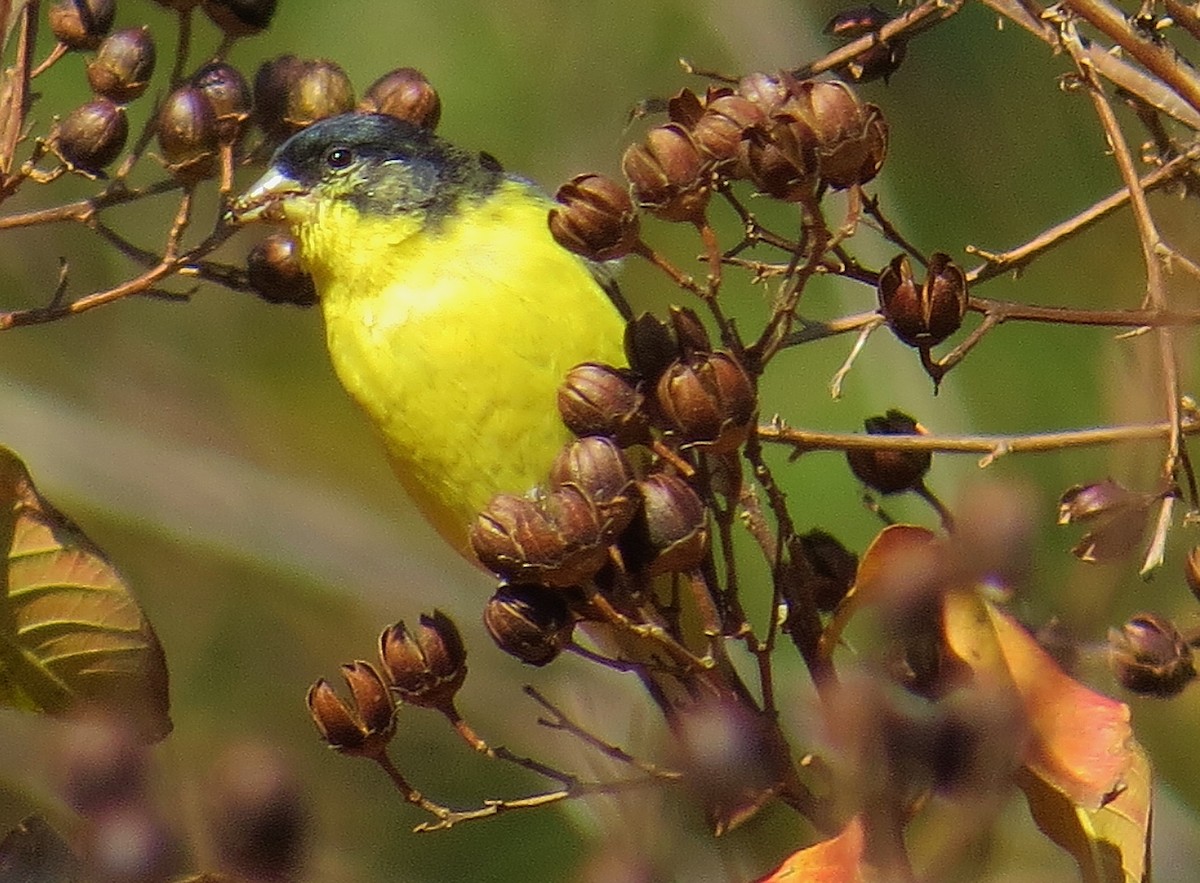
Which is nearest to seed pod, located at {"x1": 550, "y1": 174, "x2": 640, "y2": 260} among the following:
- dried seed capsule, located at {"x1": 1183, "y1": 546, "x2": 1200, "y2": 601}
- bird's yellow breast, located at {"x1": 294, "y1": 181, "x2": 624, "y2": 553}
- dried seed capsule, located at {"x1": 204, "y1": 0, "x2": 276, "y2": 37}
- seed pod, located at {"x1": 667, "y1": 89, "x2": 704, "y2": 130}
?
seed pod, located at {"x1": 667, "y1": 89, "x2": 704, "y2": 130}

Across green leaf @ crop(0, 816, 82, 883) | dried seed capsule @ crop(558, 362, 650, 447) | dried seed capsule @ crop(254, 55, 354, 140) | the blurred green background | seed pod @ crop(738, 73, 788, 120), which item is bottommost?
the blurred green background

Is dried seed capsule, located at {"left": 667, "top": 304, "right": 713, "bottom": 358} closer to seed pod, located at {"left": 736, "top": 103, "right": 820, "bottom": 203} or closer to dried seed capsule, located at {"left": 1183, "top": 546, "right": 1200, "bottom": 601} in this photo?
seed pod, located at {"left": 736, "top": 103, "right": 820, "bottom": 203}

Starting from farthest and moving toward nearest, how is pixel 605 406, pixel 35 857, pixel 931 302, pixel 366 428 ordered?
1. pixel 366 428
2. pixel 605 406
3. pixel 931 302
4. pixel 35 857

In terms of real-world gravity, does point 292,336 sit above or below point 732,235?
below

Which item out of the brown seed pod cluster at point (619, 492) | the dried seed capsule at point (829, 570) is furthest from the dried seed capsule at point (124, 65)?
the dried seed capsule at point (829, 570)

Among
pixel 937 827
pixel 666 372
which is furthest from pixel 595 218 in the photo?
pixel 937 827

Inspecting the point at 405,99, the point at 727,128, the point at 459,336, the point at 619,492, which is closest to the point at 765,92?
the point at 727,128

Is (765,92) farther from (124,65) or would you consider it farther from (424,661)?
(124,65)

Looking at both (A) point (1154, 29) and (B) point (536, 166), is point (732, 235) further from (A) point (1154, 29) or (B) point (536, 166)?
(A) point (1154, 29)
